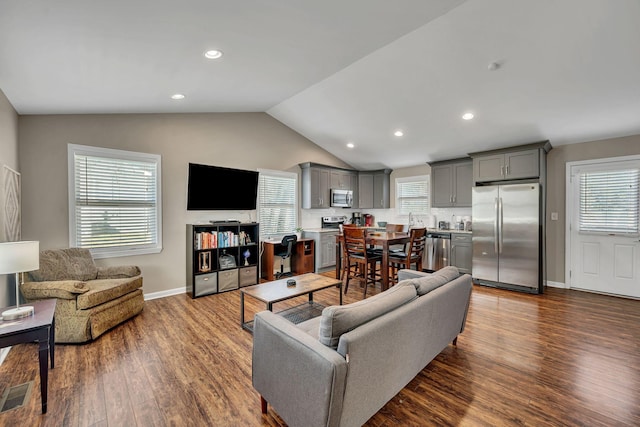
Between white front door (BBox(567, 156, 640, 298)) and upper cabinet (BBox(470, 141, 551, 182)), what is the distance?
60 cm

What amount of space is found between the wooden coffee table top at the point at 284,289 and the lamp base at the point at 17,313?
65.9 inches

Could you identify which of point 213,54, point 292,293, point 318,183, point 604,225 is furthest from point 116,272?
point 604,225

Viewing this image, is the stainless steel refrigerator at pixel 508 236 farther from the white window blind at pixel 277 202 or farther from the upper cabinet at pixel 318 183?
the white window blind at pixel 277 202

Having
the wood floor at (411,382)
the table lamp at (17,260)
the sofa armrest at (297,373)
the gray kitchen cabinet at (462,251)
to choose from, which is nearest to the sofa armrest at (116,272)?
the wood floor at (411,382)

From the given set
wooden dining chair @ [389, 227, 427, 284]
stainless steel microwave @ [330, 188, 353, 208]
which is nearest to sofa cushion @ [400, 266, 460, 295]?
wooden dining chair @ [389, 227, 427, 284]

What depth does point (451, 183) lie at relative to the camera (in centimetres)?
585

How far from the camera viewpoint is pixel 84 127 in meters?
3.72

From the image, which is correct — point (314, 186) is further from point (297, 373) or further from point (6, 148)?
point (297, 373)

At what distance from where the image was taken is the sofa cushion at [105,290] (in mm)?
2828

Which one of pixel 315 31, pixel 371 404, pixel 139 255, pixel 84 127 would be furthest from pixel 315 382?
pixel 84 127

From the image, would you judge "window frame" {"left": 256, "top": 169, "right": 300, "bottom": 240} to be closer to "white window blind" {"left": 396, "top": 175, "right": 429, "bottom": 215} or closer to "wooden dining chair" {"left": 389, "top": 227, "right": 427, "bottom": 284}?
"wooden dining chair" {"left": 389, "top": 227, "right": 427, "bottom": 284}

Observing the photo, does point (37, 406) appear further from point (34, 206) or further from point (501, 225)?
point (501, 225)

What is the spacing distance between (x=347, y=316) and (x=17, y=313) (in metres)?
2.40

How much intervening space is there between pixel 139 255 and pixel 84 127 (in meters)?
1.84
